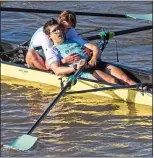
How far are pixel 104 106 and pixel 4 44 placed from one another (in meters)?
2.53

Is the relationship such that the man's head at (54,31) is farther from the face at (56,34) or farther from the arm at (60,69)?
the arm at (60,69)

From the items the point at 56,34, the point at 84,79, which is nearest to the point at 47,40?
the point at 56,34

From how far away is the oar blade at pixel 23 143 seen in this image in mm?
7121

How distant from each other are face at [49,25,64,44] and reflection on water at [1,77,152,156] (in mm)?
773

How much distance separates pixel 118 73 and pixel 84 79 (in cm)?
43

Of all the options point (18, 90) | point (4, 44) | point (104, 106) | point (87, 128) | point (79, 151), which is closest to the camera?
point (79, 151)

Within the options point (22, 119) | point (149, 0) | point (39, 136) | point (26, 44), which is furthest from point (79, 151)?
point (149, 0)

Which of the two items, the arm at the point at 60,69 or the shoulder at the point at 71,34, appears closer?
the arm at the point at 60,69

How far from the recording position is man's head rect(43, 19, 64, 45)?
28.9 ft

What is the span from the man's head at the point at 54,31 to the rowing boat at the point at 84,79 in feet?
1.65

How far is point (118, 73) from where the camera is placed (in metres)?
8.94

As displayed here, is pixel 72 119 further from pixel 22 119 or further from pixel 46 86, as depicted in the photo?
pixel 46 86

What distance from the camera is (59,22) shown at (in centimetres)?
905

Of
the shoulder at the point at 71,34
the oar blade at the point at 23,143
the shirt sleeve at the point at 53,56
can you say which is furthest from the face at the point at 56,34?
the oar blade at the point at 23,143
